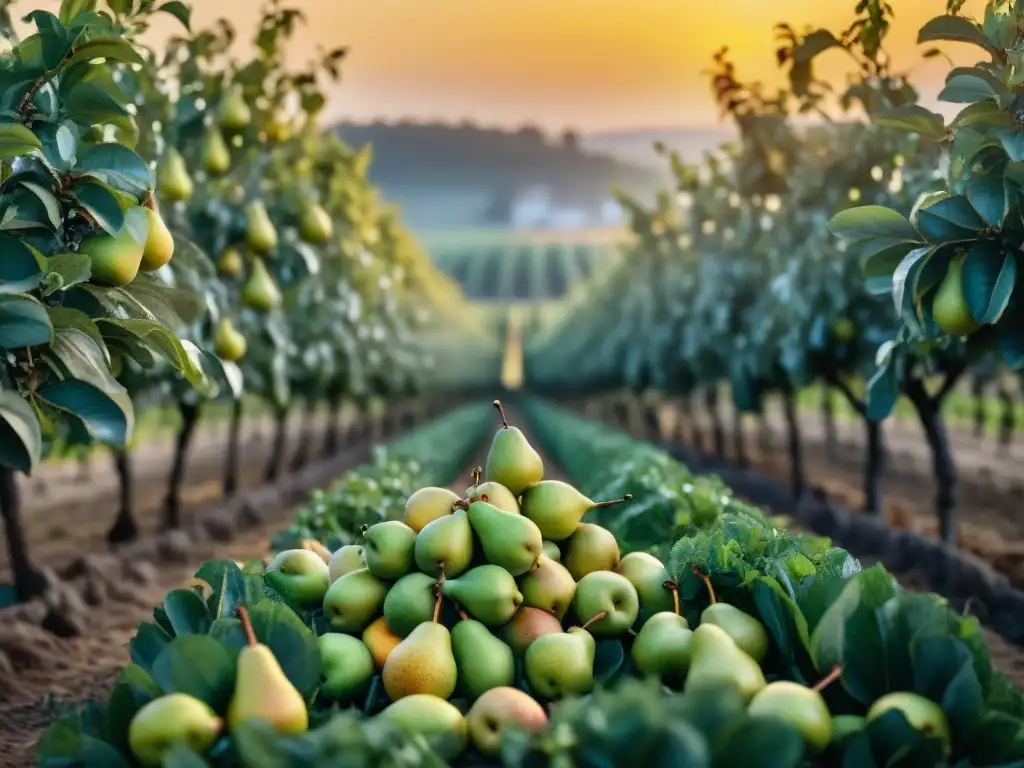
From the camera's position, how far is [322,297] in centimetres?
1360

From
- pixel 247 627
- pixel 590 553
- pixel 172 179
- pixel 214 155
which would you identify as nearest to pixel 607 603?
pixel 590 553

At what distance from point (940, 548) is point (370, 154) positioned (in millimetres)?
12143

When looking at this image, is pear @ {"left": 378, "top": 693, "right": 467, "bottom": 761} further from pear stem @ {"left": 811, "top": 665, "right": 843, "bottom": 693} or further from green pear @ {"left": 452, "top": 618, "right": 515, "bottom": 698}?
pear stem @ {"left": 811, "top": 665, "right": 843, "bottom": 693}

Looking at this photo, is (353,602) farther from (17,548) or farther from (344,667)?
(17,548)

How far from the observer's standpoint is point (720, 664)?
7.10 feet

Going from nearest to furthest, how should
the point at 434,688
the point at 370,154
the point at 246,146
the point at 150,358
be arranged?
the point at 434,688 < the point at 150,358 < the point at 246,146 < the point at 370,154

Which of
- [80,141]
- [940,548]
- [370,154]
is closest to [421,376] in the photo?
[370,154]

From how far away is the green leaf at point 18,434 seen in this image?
2.40 meters

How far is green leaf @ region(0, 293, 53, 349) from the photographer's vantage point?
246cm

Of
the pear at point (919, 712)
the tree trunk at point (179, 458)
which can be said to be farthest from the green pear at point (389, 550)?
the tree trunk at point (179, 458)

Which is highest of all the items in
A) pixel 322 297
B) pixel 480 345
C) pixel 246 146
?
pixel 246 146

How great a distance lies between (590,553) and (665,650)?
19.6 inches

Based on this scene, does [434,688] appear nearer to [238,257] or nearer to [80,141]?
[80,141]

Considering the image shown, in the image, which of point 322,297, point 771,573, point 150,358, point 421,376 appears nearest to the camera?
point 771,573
